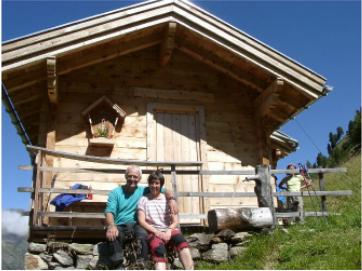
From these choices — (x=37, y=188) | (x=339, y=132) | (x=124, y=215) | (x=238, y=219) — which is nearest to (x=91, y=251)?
(x=124, y=215)

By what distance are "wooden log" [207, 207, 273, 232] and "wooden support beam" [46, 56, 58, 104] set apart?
4.09 m

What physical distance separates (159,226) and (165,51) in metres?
5.55


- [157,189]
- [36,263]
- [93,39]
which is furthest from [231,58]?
[36,263]

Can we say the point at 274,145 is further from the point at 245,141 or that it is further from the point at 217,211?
the point at 217,211

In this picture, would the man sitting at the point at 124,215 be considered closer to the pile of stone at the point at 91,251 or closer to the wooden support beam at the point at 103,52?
the pile of stone at the point at 91,251

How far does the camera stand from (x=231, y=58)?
34.4ft

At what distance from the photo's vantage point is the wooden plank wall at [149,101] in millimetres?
9742

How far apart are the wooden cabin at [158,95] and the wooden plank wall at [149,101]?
2 cm

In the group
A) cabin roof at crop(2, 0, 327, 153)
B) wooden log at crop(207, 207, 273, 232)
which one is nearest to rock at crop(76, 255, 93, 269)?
wooden log at crop(207, 207, 273, 232)

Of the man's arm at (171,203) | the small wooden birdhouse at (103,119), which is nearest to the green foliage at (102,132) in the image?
the small wooden birdhouse at (103,119)

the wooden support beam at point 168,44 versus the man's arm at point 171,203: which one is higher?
the wooden support beam at point 168,44

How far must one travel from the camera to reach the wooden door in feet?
33.1

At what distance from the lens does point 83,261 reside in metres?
6.79

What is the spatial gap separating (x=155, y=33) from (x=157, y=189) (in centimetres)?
533
